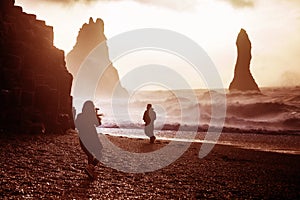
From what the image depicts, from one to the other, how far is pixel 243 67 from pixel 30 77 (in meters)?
97.3

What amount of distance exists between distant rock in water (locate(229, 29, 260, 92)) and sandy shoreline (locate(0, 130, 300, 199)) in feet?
322

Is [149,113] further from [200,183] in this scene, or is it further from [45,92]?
[200,183]

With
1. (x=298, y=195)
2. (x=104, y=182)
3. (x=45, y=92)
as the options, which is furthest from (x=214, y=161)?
(x=45, y=92)

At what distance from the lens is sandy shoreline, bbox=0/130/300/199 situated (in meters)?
9.12

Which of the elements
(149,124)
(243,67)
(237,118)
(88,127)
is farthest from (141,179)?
(243,67)

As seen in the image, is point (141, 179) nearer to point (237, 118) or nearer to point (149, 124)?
point (149, 124)

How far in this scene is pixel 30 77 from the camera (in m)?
26.8

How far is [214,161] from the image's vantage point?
1716cm

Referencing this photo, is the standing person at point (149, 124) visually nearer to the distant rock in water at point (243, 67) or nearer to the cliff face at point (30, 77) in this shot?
the cliff face at point (30, 77)

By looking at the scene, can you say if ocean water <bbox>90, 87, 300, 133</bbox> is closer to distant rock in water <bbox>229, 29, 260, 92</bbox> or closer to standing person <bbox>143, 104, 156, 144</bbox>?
distant rock in water <bbox>229, 29, 260, 92</bbox>

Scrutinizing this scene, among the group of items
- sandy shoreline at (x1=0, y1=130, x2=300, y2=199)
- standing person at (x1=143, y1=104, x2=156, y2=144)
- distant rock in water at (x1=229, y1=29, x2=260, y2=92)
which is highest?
distant rock in water at (x1=229, y1=29, x2=260, y2=92)

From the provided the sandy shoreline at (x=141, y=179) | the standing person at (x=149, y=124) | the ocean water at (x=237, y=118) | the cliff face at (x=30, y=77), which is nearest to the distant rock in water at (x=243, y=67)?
the ocean water at (x=237, y=118)

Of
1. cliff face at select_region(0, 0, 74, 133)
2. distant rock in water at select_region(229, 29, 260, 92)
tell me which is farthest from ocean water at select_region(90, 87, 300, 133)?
distant rock in water at select_region(229, 29, 260, 92)

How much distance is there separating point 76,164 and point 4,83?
14.7 metres
